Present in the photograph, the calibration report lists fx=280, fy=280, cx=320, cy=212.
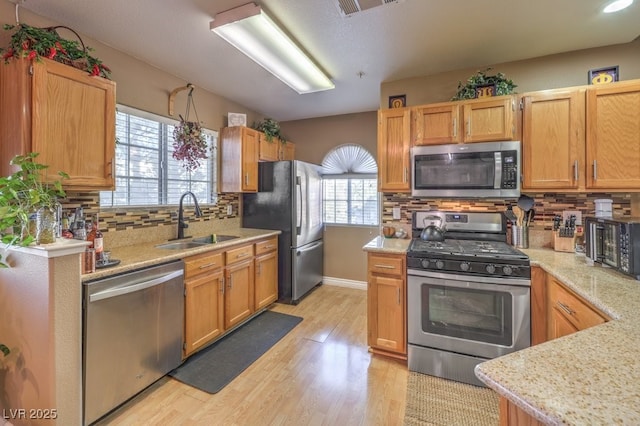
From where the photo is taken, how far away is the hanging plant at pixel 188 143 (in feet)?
9.41

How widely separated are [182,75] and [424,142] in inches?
101

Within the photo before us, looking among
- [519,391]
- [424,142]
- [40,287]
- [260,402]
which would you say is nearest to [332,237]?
[424,142]

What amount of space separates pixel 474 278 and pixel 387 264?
646 mm

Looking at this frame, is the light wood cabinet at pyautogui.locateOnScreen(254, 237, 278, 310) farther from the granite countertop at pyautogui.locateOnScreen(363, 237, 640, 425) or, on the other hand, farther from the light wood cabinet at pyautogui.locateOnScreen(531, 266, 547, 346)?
the granite countertop at pyautogui.locateOnScreen(363, 237, 640, 425)

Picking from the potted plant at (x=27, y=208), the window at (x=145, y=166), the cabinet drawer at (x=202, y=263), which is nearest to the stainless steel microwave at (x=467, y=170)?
the cabinet drawer at (x=202, y=263)

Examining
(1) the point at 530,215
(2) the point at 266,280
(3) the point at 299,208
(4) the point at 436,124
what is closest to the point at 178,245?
(2) the point at 266,280

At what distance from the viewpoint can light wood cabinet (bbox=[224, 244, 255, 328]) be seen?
108 inches

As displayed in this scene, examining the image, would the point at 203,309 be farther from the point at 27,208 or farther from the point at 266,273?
the point at 27,208

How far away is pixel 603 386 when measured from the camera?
68cm

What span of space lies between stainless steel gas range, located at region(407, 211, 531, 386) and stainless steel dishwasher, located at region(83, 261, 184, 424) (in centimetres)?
185

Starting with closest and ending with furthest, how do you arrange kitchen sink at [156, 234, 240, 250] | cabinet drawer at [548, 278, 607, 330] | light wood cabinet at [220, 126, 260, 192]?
1. cabinet drawer at [548, 278, 607, 330]
2. kitchen sink at [156, 234, 240, 250]
3. light wood cabinet at [220, 126, 260, 192]

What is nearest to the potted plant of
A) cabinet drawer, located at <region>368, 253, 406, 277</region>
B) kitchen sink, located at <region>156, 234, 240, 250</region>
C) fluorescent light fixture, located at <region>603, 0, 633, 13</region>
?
kitchen sink, located at <region>156, 234, 240, 250</region>

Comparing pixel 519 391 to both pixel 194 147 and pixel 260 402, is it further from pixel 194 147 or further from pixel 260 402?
pixel 194 147

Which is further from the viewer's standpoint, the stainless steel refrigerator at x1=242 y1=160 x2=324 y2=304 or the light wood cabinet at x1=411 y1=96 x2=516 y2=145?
the stainless steel refrigerator at x1=242 y1=160 x2=324 y2=304
